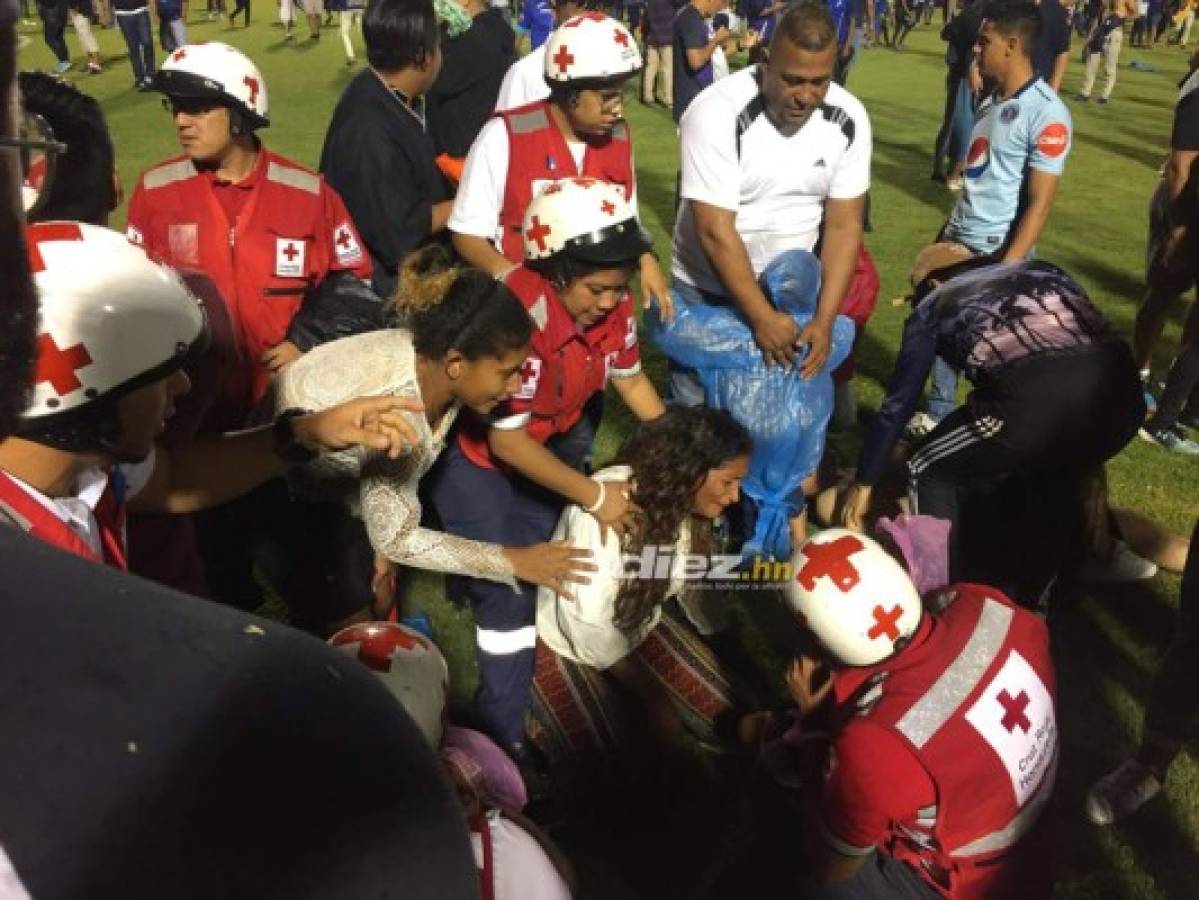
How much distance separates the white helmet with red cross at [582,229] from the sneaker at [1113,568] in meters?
2.65

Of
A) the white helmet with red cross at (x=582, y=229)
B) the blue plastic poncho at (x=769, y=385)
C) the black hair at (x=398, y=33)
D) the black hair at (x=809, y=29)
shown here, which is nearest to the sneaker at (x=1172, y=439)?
the blue plastic poncho at (x=769, y=385)

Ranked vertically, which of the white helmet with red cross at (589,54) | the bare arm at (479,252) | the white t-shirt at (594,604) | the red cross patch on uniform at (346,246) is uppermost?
the white helmet with red cross at (589,54)

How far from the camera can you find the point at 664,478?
3340 millimetres

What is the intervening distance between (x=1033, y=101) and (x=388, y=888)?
557cm

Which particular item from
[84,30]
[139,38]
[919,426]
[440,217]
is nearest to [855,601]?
[440,217]

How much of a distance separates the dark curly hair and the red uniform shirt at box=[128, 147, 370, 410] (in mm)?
1405

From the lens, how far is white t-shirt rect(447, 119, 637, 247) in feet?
13.7

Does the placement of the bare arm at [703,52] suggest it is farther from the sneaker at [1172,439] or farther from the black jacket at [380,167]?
the black jacket at [380,167]

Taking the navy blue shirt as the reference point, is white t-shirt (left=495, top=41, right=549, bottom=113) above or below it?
above

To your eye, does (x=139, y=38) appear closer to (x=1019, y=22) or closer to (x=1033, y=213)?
(x=1019, y=22)

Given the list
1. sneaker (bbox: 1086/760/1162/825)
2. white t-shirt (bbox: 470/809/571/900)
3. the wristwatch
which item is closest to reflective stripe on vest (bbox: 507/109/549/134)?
the wristwatch

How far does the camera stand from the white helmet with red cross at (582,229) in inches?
128

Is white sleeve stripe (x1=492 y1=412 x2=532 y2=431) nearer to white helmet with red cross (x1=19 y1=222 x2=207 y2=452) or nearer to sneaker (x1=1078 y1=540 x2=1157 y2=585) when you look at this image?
white helmet with red cross (x1=19 y1=222 x2=207 y2=452)

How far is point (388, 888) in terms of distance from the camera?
1.82ft
